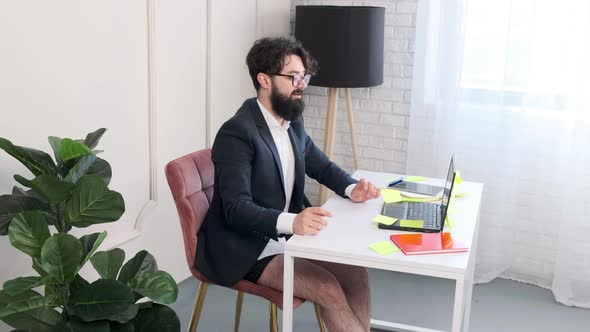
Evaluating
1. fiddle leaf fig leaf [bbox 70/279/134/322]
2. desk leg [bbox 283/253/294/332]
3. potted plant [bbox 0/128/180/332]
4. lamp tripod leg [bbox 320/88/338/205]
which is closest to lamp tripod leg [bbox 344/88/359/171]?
lamp tripod leg [bbox 320/88/338/205]

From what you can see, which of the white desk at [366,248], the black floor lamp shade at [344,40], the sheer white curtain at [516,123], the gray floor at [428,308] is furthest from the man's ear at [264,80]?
the sheer white curtain at [516,123]

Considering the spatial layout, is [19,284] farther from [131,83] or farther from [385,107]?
[385,107]

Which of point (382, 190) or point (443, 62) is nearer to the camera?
point (382, 190)

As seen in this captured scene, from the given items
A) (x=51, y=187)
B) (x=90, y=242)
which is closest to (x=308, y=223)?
(x=90, y=242)

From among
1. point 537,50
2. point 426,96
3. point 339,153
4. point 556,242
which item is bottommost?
point 556,242

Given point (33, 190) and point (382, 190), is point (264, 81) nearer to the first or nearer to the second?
point (382, 190)

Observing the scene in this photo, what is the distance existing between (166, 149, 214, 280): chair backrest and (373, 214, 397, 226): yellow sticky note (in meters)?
0.64

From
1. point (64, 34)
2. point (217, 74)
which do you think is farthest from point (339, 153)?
point (64, 34)

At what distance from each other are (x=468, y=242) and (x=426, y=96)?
69.3 inches

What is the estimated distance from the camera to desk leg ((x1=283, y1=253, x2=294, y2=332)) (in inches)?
89.5

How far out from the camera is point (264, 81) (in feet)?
8.71

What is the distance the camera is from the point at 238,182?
2.46 m

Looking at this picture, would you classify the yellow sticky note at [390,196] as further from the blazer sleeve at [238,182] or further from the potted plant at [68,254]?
the potted plant at [68,254]

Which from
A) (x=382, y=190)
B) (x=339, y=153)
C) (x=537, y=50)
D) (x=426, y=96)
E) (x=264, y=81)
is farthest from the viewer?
(x=339, y=153)
